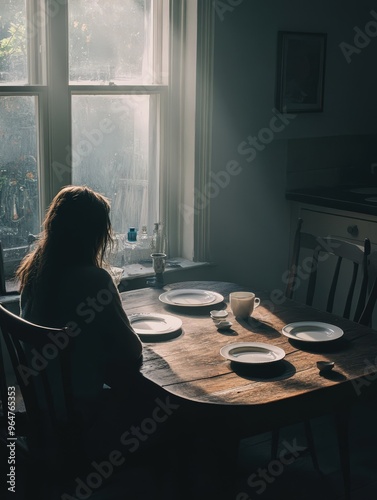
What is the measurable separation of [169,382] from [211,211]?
173cm

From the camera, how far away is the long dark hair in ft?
7.94

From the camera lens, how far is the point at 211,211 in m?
3.95

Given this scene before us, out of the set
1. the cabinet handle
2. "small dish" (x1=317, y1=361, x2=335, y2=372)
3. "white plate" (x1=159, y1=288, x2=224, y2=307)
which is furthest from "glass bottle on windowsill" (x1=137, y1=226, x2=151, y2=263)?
"small dish" (x1=317, y1=361, x2=335, y2=372)

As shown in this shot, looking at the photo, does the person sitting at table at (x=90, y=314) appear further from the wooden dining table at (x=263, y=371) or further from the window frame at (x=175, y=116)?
the window frame at (x=175, y=116)

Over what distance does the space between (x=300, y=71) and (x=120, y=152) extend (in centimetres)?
116

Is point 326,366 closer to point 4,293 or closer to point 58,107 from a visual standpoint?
point 4,293

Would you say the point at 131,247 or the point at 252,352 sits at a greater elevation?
the point at 131,247

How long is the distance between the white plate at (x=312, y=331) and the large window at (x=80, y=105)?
1.32 m

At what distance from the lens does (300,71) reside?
4.17m

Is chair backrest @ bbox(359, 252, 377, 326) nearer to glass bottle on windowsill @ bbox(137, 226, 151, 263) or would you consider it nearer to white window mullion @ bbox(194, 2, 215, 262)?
white window mullion @ bbox(194, 2, 215, 262)

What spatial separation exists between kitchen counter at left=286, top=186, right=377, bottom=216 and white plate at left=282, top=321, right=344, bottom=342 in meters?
1.27

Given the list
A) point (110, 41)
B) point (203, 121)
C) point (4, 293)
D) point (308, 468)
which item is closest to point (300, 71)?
point (203, 121)

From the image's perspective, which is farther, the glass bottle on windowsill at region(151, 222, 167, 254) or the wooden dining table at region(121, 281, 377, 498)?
the glass bottle on windowsill at region(151, 222, 167, 254)

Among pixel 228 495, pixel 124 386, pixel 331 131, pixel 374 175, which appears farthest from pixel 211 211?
pixel 228 495
